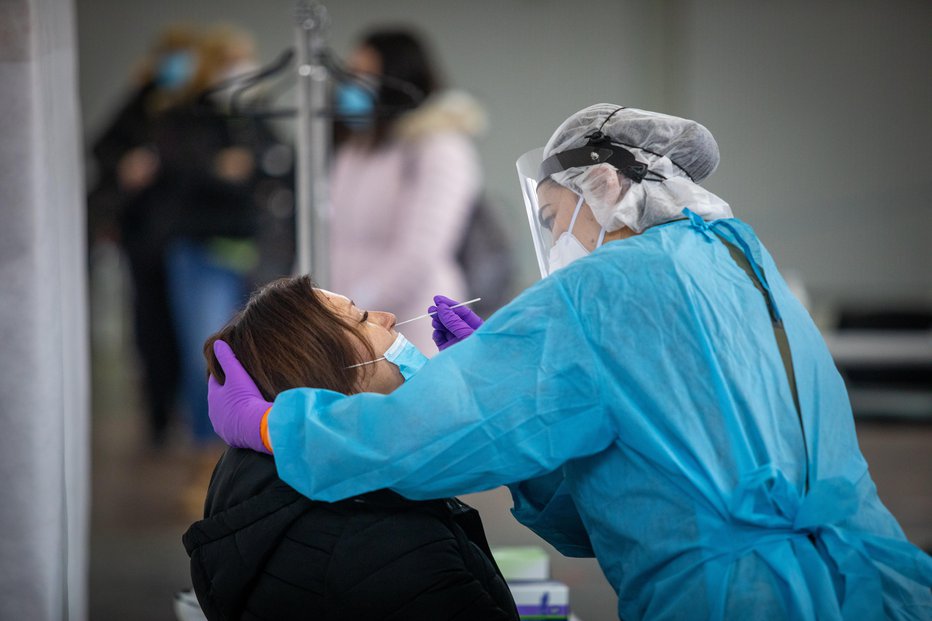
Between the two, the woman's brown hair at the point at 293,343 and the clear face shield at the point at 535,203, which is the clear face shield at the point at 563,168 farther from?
the woman's brown hair at the point at 293,343

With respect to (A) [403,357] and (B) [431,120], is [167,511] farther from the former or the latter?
(A) [403,357]

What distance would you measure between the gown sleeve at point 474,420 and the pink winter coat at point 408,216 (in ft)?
9.33

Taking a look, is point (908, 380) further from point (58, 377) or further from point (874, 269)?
point (58, 377)

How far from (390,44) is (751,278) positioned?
3238 mm

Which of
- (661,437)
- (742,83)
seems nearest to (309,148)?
(661,437)

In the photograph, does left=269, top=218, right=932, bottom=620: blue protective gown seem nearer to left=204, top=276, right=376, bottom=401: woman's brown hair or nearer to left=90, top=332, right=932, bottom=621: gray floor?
left=204, top=276, right=376, bottom=401: woman's brown hair

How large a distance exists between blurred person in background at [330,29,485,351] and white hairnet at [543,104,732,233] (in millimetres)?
2666

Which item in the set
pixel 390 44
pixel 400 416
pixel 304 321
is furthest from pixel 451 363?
pixel 390 44

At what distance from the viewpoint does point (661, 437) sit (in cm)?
141

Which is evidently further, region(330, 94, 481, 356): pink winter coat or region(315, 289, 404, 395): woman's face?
region(330, 94, 481, 356): pink winter coat

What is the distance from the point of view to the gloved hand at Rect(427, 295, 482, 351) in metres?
1.82

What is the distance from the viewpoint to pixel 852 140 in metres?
8.73

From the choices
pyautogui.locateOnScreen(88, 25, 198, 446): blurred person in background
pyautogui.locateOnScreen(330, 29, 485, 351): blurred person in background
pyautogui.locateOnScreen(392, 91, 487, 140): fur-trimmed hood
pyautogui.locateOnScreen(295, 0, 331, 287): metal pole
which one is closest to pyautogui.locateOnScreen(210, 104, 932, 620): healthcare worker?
pyautogui.locateOnScreen(295, 0, 331, 287): metal pole

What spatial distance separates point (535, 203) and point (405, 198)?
2.66 m
